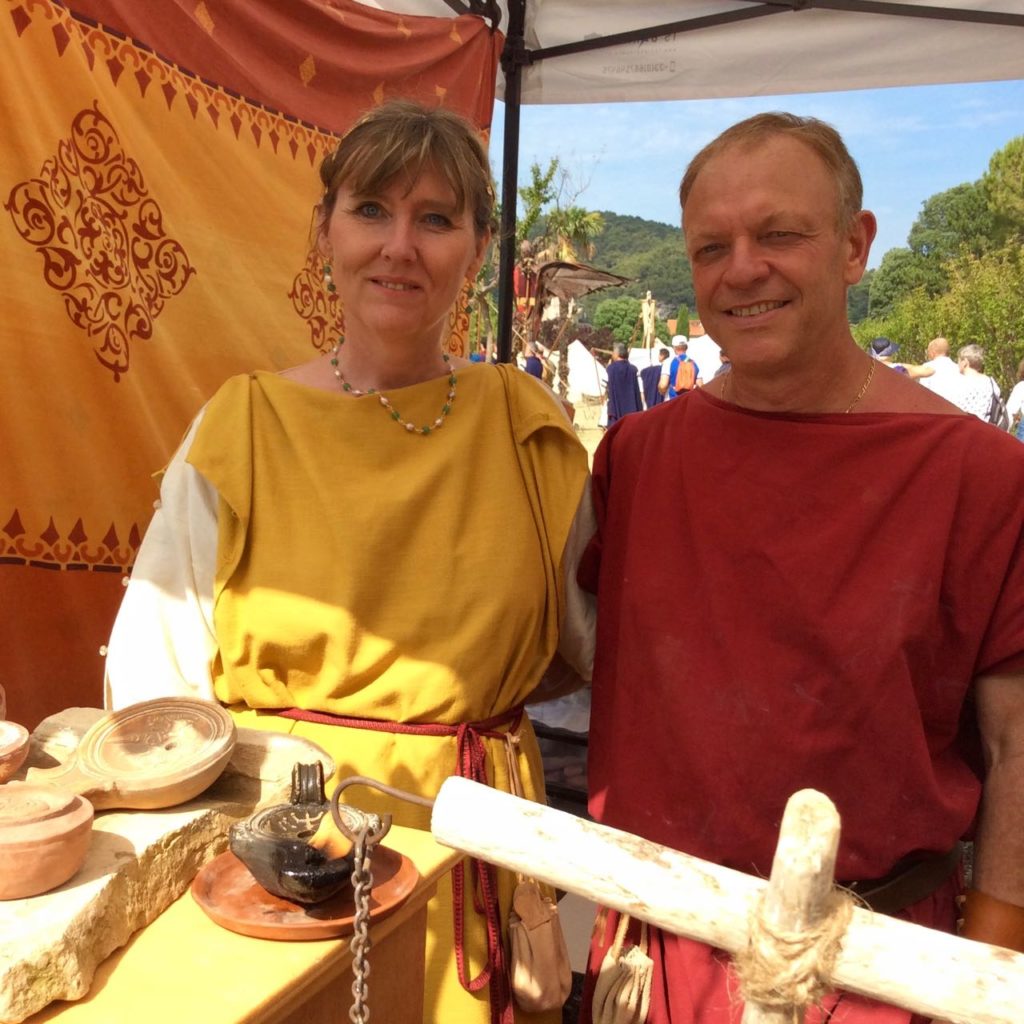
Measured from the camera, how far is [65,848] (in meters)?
0.92

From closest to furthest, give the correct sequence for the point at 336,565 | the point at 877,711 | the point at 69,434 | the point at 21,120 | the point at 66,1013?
the point at 66,1013, the point at 877,711, the point at 336,565, the point at 21,120, the point at 69,434

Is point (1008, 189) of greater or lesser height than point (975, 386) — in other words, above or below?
above

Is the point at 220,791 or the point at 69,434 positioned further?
the point at 69,434

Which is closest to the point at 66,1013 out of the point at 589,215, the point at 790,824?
the point at 790,824

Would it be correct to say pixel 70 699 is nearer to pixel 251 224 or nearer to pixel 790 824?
pixel 251 224

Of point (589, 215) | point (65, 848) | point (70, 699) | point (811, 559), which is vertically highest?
point (589, 215)

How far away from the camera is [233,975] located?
35.5 inches

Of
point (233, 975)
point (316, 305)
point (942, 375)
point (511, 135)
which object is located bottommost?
point (942, 375)

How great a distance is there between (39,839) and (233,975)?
23cm

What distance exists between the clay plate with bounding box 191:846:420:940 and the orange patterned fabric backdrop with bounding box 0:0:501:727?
4.46ft

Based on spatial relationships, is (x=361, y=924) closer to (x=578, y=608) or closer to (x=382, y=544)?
(x=382, y=544)

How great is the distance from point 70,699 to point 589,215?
38018mm

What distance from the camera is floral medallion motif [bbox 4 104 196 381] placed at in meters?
2.16

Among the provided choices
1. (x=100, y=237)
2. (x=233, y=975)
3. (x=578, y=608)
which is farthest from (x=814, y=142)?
(x=100, y=237)
